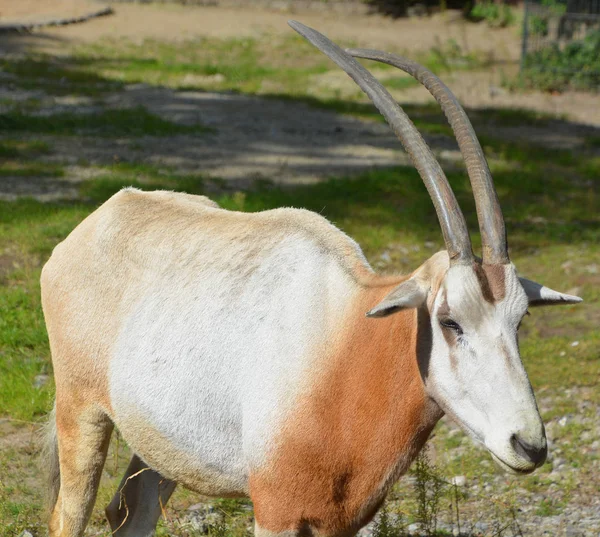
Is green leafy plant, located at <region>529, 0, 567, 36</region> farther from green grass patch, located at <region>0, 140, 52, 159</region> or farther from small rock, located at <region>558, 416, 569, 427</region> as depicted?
small rock, located at <region>558, 416, 569, 427</region>

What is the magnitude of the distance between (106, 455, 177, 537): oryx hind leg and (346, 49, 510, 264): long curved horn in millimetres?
2000

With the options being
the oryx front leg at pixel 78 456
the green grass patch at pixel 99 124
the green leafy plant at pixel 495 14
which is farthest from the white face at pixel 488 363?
the green leafy plant at pixel 495 14

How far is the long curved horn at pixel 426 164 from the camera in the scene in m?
3.07

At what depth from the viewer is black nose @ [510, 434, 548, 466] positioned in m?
2.87

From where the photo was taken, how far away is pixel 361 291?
11.2 ft

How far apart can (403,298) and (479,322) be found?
0.25m

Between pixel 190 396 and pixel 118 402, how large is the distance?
0.35 metres

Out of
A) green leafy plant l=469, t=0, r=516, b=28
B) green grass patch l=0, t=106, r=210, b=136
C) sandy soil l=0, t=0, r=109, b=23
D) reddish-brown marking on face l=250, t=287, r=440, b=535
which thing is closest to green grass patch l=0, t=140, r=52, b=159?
green grass patch l=0, t=106, r=210, b=136

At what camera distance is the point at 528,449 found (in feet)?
9.41

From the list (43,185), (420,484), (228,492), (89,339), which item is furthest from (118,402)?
(43,185)

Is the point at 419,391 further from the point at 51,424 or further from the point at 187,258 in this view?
the point at 51,424

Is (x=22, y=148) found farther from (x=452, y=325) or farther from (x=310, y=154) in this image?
(x=452, y=325)

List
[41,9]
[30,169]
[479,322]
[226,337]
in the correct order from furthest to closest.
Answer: [41,9], [30,169], [226,337], [479,322]

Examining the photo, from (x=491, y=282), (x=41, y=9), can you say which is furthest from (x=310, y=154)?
(x=41, y=9)
